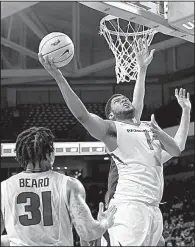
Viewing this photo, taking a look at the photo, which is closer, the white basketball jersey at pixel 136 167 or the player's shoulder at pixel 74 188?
the player's shoulder at pixel 74 188

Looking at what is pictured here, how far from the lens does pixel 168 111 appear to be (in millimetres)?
11617

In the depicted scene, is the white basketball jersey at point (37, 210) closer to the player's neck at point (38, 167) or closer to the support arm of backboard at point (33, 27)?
the player's neck at point (38, 167)

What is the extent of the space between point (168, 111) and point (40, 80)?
3047 millimetres

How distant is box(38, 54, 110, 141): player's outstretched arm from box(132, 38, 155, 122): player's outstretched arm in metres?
0.64

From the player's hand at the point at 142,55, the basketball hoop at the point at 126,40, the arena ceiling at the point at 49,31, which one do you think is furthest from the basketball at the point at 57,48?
the arena ceiling at the point at 49,31

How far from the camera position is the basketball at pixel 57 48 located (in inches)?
148

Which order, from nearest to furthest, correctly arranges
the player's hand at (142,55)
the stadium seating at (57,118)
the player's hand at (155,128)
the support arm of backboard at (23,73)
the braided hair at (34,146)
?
the braided hair at (34,146), the player's hand at (155,128), the player's hand at (142,55), the stadium seating at (57,118), the support arm of backboard at (23,73)

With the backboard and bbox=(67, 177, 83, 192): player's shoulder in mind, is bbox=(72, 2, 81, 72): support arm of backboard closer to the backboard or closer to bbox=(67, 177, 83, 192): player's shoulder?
the backboard

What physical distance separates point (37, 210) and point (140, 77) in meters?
2.23

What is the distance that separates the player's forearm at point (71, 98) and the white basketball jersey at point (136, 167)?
1.74 feet

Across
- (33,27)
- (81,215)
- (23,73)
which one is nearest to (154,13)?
(81,215)

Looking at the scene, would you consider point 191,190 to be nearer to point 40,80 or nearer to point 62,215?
point 40,80

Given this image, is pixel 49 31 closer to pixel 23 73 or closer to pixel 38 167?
pixel 23 73

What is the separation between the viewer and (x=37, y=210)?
2.67 m
